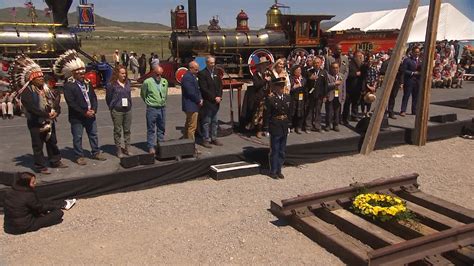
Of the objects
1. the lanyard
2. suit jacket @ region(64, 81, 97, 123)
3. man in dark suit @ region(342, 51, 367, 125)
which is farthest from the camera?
man in dark suit @ region(342, 51, 367, 125)

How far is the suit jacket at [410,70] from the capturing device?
34.9 ft

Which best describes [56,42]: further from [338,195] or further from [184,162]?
[338,195]

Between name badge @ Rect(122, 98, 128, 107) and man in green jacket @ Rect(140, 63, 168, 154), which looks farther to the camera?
man in green jacket @ Rect(140, 63, 168, 154)

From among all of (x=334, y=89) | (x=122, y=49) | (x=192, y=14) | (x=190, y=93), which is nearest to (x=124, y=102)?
(x=190, y=93)

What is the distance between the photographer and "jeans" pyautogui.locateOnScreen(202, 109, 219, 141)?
8125 mm

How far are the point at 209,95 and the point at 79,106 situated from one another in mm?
2301

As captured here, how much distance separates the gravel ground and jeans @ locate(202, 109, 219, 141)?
1.20 metres

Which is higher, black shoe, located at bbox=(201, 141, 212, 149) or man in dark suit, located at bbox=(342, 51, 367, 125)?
man in dark suit, located at bbox=(342, 51, 367, 125)

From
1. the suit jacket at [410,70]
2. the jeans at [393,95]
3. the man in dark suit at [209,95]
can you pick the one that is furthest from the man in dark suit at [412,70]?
the man in dark suit at [209,95]

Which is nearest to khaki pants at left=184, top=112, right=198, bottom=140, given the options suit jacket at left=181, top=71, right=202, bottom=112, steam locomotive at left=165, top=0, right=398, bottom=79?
suit jacket at left=181, top=71, right=202, bottom=112

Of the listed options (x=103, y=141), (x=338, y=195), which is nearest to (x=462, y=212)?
(x=338, y=195)

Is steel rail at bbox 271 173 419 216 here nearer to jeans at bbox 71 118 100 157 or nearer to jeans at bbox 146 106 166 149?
jeans at bbox 146 106 166 149

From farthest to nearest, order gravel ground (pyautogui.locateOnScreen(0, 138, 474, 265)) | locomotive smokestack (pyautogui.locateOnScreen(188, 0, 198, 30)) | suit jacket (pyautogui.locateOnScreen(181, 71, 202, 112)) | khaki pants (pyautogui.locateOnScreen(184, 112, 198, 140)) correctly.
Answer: locomotive smokestack (pyautogui.locateOnScreen(188, 0, 198, 30)), khaki pants (pyautogui.locateOnScreen(184, 112, 198, 140)), suit jacket (pyautogui.locateOnScreen(181, 71, 202, 112)), gravel ground (pyautogui.locateOnScreen(0, 138, 474, 265))

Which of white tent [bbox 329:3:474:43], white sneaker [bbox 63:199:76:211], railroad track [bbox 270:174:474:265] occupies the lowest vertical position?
white sneaker [bbox 63:199:76:211]
